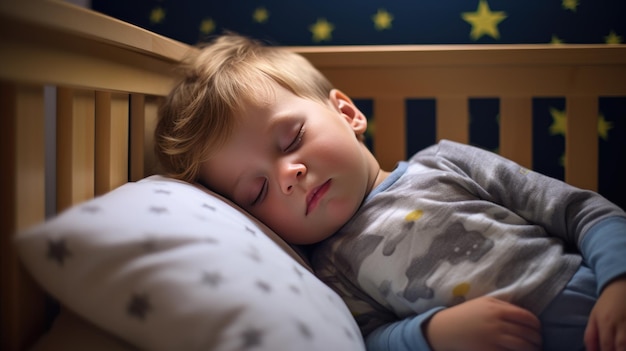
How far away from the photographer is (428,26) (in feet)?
5.09

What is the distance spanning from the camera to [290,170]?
34.8 inches

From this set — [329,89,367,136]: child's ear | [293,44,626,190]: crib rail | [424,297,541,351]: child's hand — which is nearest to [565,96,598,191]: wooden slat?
[293,44,626,190]: crib rail

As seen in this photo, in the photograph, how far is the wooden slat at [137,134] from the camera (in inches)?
37.6

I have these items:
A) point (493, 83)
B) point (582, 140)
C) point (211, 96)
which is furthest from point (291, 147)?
point (582, 140)

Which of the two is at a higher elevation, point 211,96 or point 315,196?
point 211,96

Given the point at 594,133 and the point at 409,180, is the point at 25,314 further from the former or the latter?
the point at 594,133

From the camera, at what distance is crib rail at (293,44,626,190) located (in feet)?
4.11

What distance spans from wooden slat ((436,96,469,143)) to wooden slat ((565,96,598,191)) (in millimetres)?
223

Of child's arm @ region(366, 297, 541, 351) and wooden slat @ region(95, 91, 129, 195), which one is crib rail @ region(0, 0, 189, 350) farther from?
child's arm @ region(366, 297, 541, 351)

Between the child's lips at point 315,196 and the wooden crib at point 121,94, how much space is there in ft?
0.95

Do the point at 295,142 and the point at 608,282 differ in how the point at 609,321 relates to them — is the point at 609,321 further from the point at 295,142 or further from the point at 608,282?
the point at 295,142

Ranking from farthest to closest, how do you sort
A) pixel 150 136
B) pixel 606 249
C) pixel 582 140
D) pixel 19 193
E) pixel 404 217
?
pixel 582 140 → pixel 150 136 → pixel 404 217 → pixel 606 249 → pixel 19 193

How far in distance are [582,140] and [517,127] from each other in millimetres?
138

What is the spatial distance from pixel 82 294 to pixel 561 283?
2.11ft
